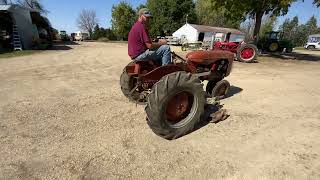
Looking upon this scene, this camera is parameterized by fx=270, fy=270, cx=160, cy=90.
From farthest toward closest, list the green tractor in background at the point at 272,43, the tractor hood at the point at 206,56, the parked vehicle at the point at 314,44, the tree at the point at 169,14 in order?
1. the tree at the point at 169,14
2. the parked vehicle at the point at 314,44
3. the green tractor in background at the point at 272,43
4. the tractor hood at the point at 206,56

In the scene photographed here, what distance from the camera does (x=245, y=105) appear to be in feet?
19.9

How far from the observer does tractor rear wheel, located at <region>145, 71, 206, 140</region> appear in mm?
4043

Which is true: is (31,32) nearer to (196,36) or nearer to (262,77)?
(262,77)

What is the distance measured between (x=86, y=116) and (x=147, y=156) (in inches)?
81.1

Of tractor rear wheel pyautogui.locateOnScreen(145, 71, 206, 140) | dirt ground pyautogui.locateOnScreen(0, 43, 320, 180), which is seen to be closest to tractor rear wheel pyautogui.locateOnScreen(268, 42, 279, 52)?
dirt ground pyautogui.locateOnScreen(0, 43, 320, 180)

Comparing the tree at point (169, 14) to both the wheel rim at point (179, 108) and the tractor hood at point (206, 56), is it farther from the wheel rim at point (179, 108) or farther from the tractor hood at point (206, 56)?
the wheel rim at point (179, 108)

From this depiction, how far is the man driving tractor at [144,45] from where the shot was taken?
4.62m

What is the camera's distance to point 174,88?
4.18 m

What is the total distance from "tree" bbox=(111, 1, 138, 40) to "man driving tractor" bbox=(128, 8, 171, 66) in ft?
177

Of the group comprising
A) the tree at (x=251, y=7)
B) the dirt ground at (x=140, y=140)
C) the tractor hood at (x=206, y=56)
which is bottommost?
the dirt ground at (x=140, y=140)

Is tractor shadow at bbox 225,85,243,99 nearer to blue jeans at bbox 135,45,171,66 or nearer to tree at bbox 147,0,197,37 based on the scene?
blue jeans at bbox 135,45,171,66

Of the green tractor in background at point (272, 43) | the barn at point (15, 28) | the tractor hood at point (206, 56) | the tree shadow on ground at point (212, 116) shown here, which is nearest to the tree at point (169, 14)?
the green tractor in background at point (272, 43)

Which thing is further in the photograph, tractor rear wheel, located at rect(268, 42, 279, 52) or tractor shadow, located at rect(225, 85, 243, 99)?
tractor rear wheel, located at rect(268, 42, 279, 52)

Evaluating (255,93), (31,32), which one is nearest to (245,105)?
(255,93)
